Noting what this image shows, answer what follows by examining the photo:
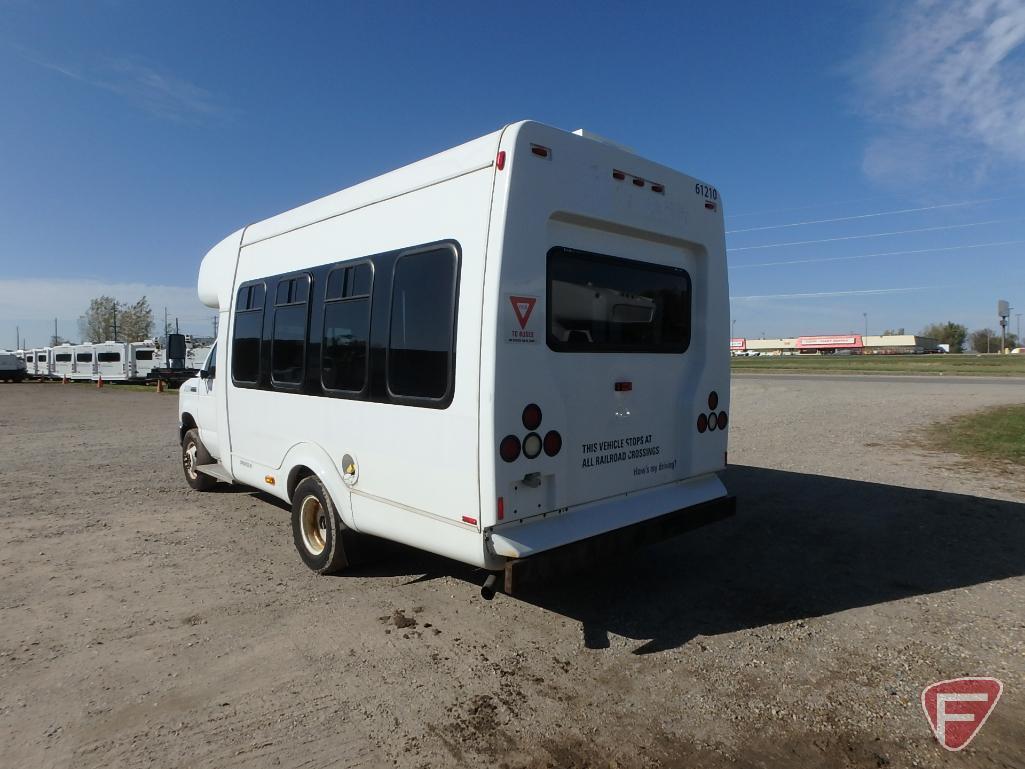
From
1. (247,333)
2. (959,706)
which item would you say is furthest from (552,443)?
(247,333)

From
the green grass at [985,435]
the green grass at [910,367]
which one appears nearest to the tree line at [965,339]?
the green grass at [910,367]

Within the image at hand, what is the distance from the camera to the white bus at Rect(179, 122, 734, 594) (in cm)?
370

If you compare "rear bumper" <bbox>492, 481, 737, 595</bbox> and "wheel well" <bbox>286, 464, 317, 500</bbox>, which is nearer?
"rear bumper" <bbox>492, 481, 737, 595</bbox>

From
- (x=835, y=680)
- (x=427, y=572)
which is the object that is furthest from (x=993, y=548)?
(x=427, y=572)

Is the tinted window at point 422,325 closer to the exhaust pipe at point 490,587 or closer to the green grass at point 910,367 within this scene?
the exhaust pipe at point 490,587

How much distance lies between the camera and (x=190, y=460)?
8414 mm

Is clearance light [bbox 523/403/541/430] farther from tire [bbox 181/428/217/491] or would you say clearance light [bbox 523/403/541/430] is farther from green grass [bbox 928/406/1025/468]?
green grass [bbox 928/406/1025/468]

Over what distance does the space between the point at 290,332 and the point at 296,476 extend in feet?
4.14

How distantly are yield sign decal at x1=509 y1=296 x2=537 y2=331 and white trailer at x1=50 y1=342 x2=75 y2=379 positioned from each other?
56.7m

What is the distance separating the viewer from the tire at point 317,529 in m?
5.02

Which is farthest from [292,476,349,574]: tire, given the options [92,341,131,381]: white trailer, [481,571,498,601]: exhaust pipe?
[92,341,131,381]: white trailer

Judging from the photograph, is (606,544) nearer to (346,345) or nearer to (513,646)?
(513,646)

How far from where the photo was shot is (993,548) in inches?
225

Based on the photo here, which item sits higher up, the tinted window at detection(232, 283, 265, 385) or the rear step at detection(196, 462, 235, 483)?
the tinted window at detection(232, 283, 265, 385)
